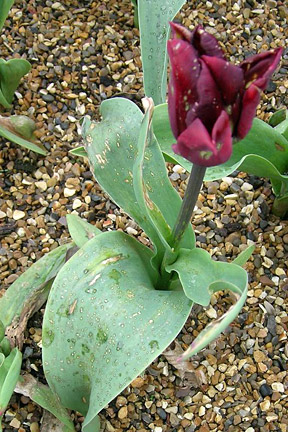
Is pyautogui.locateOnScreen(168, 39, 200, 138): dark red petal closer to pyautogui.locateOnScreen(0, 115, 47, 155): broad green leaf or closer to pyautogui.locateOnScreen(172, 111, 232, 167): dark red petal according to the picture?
pyautogui.locateOnScreen(172, 111, 232, 167): dark red petal

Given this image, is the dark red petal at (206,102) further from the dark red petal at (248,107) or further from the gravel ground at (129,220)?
the gravel ground at (129,220)

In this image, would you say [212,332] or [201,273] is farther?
[201,273]

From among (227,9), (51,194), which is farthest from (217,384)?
(227,9)

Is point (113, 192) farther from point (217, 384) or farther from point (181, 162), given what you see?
point (217, 384)

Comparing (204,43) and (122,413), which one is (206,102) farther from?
(122,413)

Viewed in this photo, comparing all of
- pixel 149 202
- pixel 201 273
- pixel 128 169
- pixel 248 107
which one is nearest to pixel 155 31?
pixel 128 169

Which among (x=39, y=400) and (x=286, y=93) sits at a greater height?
(x=286, y=93)
